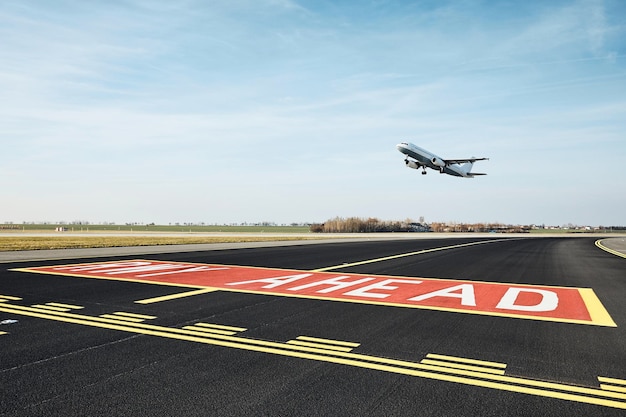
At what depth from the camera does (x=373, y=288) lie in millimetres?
11219

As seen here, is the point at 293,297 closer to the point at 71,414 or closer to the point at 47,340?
the point at 47,340

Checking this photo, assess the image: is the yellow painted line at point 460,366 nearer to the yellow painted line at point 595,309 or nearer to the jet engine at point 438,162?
the yellow painted line at point 595,309

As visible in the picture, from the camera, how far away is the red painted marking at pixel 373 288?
9031 millimetres

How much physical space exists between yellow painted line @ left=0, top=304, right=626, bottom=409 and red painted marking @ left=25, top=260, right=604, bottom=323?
3.81 m

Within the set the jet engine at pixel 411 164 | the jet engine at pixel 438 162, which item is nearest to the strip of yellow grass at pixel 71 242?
the jet engine at pixel 411 164

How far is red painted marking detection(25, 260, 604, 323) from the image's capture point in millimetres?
9031

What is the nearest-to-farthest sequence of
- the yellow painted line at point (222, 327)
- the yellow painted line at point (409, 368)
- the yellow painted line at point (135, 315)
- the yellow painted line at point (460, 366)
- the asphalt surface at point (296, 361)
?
1. the asphalt surface at point (296, 361)
2. the yellow painted line at point (409, 368)
3. the yellow painted line at point (460, 366)
4. the yellow painted line at point (222, 327)
5. the yellow painted line at point (135, 315)

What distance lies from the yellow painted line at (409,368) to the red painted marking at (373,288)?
3806mm

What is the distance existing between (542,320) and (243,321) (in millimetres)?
5003

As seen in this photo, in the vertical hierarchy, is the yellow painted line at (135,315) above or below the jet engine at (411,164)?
below

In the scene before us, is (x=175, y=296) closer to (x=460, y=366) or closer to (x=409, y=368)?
(x=409, y=368)

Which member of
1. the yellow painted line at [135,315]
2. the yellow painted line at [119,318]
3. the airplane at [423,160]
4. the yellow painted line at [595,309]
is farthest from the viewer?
the airplane at [423,160]

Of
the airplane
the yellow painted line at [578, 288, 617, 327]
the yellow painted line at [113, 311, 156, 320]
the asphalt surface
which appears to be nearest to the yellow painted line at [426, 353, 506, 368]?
the asphalt surface

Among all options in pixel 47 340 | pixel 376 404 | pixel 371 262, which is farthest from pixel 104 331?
pixel 371 262
